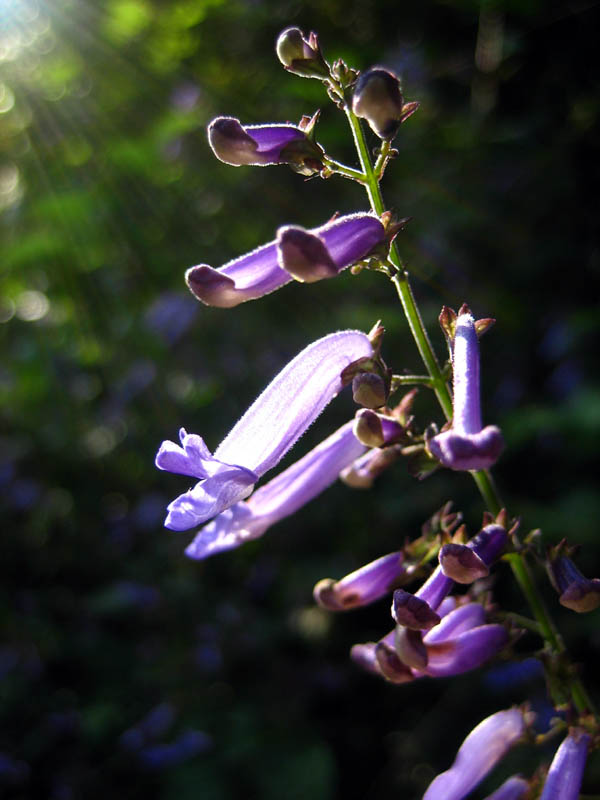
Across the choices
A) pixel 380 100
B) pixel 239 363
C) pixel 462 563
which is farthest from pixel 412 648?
pixel 239 363

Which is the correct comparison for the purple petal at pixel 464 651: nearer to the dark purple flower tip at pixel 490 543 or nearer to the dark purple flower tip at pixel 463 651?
the dark purple flower tip at pixel 463 651

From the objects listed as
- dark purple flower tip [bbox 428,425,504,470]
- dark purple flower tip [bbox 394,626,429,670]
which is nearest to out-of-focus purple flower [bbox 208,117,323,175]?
dark purple flower tip [bbox 428,425,504,470]

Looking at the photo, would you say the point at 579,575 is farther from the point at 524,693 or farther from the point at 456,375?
the point at 524,693

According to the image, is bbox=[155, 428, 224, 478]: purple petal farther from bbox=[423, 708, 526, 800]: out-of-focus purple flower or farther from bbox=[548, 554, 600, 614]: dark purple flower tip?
bbox=[423, 708, 526, 800]: out-of-focus purple flower

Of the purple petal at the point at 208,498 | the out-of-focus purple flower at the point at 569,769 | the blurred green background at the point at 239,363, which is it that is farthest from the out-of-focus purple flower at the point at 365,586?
the blurred green background at the point at 239,363

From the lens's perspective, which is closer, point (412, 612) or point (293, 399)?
point (412, 612)

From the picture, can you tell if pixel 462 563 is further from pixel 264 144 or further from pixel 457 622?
pixel 264 144
